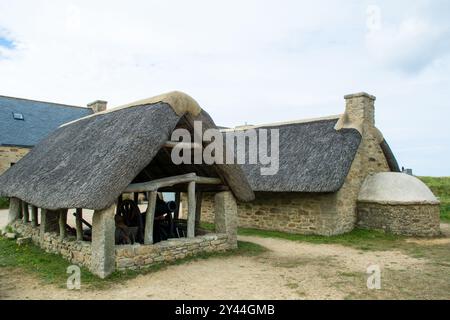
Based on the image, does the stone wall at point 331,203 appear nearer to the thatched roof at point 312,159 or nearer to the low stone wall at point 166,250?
the thatched roof at point 312,159

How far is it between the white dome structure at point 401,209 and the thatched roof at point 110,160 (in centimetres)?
538

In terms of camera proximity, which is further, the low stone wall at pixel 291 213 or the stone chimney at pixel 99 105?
the stone chimney at pixel 99 105

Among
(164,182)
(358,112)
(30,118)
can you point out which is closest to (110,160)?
(164,182)

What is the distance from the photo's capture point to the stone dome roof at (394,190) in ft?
41.7

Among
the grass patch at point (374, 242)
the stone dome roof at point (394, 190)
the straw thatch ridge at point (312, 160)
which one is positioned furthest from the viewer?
the stone dome roof at point (394, 190)

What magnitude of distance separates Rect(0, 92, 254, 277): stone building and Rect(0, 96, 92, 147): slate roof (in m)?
11.8

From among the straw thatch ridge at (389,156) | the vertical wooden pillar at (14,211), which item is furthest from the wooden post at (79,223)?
the straw thatch ridge at (389,156)

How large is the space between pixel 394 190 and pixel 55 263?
10.7 m

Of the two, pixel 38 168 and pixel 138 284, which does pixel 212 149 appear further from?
pixel 38 168

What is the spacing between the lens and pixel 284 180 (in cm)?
1303

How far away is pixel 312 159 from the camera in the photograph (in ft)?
43.1

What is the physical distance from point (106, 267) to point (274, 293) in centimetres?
324
